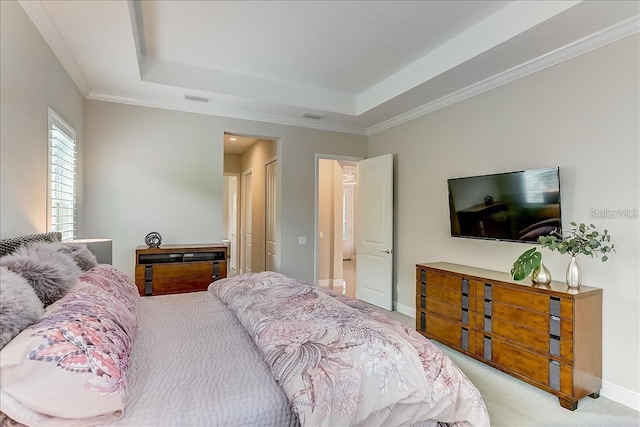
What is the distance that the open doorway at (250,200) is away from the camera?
18.1 feet

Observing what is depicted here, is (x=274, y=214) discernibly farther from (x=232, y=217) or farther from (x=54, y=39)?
(x=232, y=217)

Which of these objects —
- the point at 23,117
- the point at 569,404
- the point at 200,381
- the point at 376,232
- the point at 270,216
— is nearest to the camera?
→ the point at 200,381

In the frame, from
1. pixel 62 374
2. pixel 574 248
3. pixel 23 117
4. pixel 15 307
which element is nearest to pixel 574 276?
pixel 574 248

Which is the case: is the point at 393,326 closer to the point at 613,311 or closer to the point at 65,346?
the point at 65,346

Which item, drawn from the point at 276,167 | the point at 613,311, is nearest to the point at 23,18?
the point at 276,167

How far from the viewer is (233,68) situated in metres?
3.80

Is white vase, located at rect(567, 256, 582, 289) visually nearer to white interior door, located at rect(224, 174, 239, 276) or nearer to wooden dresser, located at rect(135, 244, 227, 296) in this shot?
wooden dresser, located at rect(135, 244, 227, 296)

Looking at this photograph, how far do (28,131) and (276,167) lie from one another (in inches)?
122

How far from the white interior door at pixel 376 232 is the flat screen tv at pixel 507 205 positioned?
109 cm

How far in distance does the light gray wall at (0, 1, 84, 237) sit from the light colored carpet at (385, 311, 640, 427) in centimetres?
337

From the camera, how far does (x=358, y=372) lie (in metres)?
1.32

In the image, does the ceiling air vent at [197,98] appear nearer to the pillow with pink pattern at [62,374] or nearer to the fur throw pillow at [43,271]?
the fur throw pillow at [43,271]

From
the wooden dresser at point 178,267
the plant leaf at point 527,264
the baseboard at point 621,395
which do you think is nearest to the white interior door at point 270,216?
the wooden dresser at point 178,267

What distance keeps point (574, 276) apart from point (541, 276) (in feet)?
0.70
